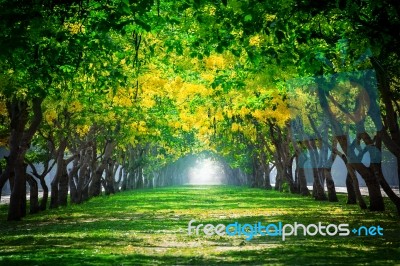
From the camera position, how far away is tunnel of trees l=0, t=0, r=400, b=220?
39.8 feet

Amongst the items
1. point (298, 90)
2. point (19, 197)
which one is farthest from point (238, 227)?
point (298, 90)

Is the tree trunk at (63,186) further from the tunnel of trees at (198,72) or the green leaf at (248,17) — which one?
the green leaf at (248,17)

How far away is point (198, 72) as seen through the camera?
81.5 feet

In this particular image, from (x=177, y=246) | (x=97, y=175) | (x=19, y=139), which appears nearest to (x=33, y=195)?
(x=19, y=139)

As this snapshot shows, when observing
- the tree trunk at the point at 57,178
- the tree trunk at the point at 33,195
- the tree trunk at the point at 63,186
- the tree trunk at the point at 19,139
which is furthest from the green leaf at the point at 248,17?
the tree trunk at the point at 63,186

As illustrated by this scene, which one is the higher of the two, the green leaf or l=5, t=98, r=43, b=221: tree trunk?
the green leaf

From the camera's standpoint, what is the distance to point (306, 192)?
4238cm

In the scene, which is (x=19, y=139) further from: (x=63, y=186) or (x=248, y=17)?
(x=248, y=17)

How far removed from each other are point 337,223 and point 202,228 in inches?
173

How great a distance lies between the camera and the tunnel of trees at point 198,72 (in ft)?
39.8

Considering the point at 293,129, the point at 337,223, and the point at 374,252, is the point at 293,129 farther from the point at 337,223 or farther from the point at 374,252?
the point at 374,252

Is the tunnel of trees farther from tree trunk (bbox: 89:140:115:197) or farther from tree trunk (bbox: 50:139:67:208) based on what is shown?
tree trunk (bbox: 89:140:115:197)

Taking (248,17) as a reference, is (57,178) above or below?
below

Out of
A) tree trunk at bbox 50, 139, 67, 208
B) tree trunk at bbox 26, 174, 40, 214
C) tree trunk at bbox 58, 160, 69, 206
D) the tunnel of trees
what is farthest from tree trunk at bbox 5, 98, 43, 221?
tree trunk at bbox 58, 160, 69, 206
